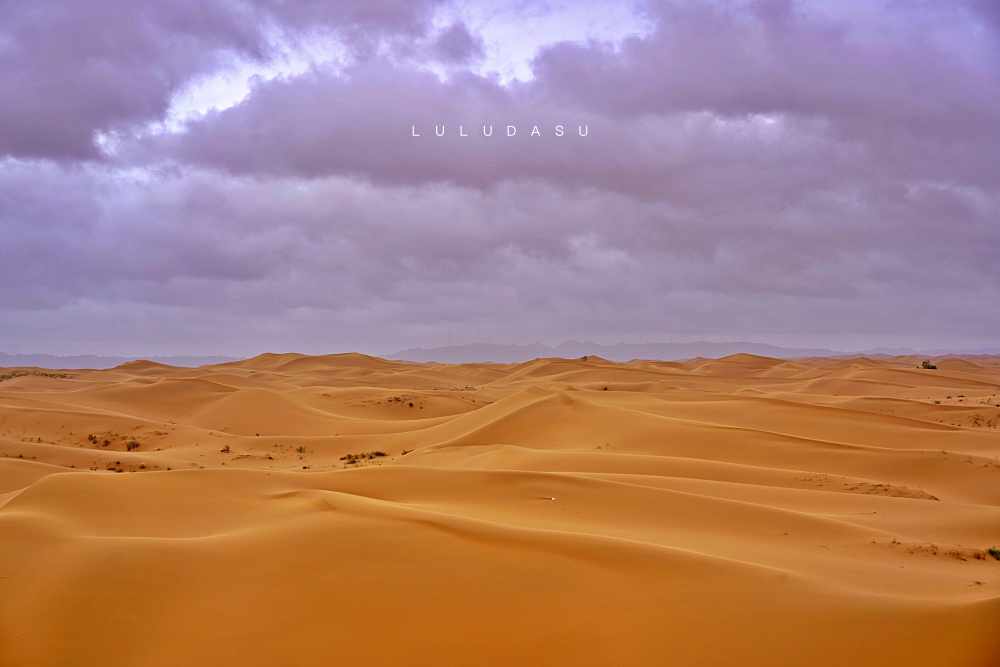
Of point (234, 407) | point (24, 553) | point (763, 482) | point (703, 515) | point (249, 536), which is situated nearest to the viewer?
point (24, 553)

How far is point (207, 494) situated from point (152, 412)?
2356 centimetres

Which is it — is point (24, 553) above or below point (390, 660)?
above

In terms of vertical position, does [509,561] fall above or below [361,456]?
above

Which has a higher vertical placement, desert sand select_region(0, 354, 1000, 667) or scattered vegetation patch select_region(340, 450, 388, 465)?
desert sand select_region(0, 354, 1000, 667)

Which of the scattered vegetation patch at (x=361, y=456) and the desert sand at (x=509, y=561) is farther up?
the desert sand at (x=509, y=561)

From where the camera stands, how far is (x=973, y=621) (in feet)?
16.4

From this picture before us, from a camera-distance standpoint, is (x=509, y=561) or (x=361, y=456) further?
(x=361, y=456)

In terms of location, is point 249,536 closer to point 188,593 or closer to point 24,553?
point 188,593

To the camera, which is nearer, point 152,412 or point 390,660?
point 390,660

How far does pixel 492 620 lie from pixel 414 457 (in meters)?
12.2

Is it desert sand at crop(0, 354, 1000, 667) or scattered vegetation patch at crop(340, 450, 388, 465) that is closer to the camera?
desert sand at crop(0, 354, 1000, 667)

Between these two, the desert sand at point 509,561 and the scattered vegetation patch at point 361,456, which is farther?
the scattered vegetation patch at point 361,456

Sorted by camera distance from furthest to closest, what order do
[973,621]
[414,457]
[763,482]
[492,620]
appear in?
[414,457] < [763,482] < [492,620] < [973,621]

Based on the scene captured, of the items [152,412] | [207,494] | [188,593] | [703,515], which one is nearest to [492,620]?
[188,593]
